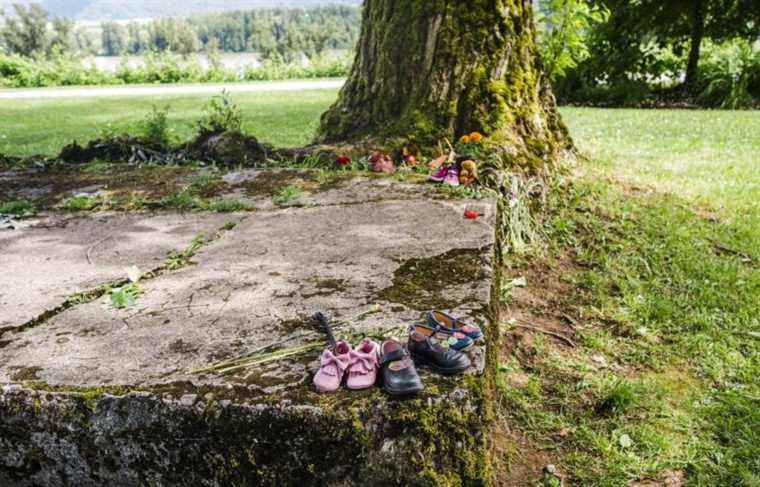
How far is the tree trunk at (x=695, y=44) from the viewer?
12.2 meters

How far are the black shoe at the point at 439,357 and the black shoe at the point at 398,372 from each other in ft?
0.11

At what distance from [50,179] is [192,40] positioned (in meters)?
55.7

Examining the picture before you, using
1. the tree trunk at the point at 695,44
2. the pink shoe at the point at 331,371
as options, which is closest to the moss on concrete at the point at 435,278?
the pink shoe at the point at 331,371

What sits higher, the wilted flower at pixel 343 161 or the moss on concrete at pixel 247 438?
the wilted flower at pixel 343 161

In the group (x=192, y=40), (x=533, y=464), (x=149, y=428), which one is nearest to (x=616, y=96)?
(x=533, y=464)

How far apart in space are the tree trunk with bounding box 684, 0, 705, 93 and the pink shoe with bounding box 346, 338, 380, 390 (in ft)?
41.5

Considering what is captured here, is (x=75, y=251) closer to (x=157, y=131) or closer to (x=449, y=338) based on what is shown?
(x=449, y=338)

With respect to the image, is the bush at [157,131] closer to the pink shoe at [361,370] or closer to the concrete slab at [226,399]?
the concrete slab at [226,399]

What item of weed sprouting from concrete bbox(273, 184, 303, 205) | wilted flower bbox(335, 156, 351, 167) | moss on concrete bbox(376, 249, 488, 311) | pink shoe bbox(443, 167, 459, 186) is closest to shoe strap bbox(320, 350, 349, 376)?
moss on concrete bbox(376, 249, 488, 311)

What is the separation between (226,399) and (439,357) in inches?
19.5

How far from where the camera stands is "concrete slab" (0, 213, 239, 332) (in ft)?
6.86

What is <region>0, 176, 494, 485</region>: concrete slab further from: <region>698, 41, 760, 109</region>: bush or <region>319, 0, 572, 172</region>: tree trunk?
<region>698, 41, 760, 109</region>: bush

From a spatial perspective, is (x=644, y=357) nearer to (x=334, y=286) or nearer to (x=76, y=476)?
(x=334, y=286)

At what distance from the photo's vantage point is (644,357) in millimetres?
2697
